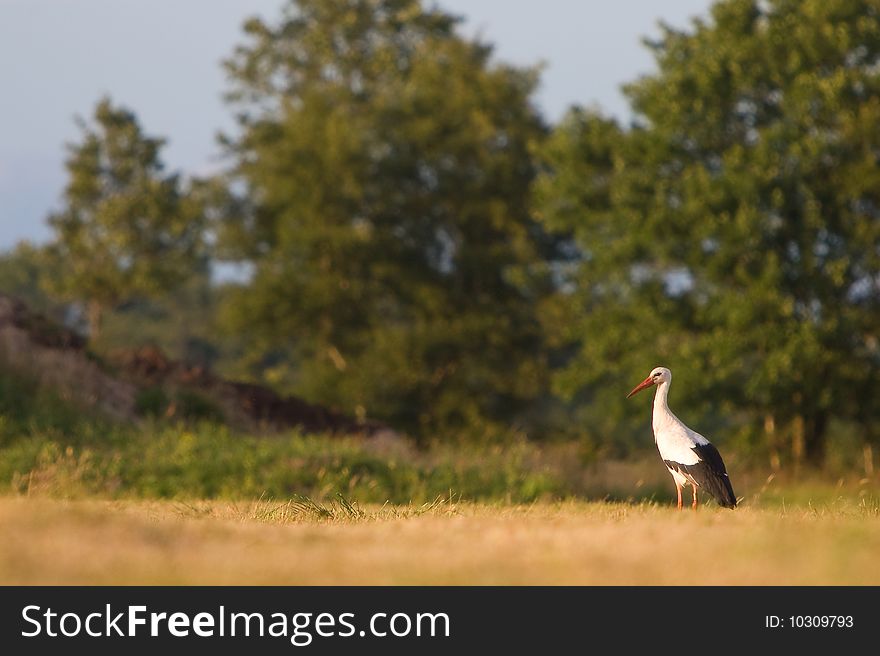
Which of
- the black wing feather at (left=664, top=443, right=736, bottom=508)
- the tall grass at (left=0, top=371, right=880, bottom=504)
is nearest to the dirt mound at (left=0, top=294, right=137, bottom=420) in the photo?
the tall grass at (left=0, top=371, right=880, bottom=504)

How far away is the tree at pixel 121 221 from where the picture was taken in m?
52.0

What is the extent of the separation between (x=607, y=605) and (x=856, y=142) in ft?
105

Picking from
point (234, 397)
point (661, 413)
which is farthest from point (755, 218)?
point (661, 413)

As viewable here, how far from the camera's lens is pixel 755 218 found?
3469 centimetres

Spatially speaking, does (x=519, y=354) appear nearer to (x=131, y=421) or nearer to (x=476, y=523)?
(x=131, y=421)

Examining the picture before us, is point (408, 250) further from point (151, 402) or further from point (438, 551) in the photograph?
point (438, 551)

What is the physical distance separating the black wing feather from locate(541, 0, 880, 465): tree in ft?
72.5

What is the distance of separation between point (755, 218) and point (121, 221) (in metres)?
25.6

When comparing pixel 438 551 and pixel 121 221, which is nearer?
pixel 438 551

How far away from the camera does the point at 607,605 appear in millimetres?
6734

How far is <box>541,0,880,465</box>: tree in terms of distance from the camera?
34.9 meters

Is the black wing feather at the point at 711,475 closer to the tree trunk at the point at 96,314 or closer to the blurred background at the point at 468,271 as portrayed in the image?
the blurred background at the point at 468,271

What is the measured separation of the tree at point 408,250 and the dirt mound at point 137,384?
1382cm

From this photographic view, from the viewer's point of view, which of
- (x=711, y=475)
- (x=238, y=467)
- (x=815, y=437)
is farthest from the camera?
(x=815, y=437)
